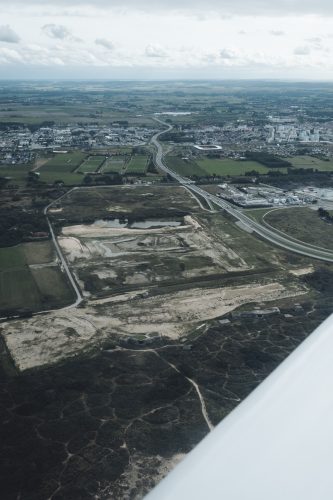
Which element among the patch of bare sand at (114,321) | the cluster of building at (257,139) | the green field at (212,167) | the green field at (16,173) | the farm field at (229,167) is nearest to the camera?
the patch of bare sand at (114,321)

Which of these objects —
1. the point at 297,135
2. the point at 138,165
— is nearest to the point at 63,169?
the point at 138,165

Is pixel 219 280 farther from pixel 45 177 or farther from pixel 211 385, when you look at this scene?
pixel 45 177

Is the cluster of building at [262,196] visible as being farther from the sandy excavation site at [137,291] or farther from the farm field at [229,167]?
the sandy excavation site at [137,291]

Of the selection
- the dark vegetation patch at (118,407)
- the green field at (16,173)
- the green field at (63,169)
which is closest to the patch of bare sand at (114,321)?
the dark vegetation patch at (118,407)

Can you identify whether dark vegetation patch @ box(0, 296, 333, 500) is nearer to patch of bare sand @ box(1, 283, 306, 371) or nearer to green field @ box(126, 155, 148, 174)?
patch of bare sand @ box(1, 283, 306, 371)

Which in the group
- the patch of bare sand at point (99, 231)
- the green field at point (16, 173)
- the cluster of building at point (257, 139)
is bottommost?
the patch of bare sand at point (99, 231)
